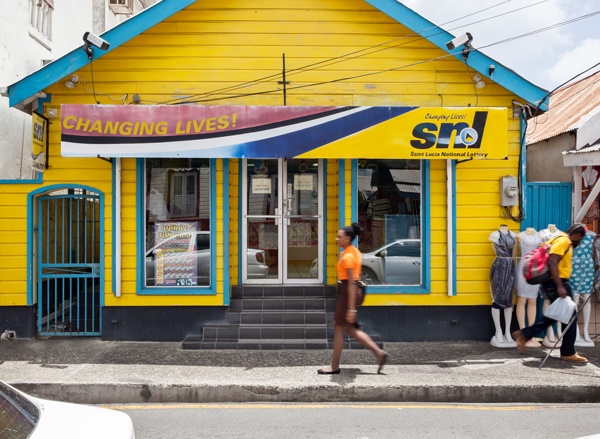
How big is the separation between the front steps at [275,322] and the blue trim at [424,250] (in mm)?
739

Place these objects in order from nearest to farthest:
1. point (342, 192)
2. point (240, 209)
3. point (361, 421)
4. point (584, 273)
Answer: point (361, 421)
point (584, 273)
point (342, 192)
point (240, 209)

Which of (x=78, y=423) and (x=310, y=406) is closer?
(x=78, y=423)

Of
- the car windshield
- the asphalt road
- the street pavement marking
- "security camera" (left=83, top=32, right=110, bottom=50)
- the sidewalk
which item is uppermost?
"security camera" (left=83, top=32, right=110, bottom=50)

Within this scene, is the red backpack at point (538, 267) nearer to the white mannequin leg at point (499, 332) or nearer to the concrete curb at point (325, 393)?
the white mannequin leg at point (499, 332)

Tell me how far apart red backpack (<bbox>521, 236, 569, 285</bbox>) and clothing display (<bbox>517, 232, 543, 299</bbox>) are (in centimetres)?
93

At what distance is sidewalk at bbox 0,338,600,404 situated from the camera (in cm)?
689

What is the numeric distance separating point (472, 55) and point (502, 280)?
3180 millimetres

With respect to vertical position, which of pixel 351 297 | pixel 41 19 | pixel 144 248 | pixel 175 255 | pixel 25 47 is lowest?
pixel 351 297

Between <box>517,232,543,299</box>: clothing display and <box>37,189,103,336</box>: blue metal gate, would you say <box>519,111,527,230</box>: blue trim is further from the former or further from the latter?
<box>37,189,103,336</box>: blue metal gate

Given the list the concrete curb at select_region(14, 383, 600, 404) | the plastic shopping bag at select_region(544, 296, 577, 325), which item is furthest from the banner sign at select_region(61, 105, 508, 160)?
the concrete curb at select_region(14, 383, 600, 404)

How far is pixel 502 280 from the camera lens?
8.79 meters

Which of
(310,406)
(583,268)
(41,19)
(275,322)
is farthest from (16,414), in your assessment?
(41,19)

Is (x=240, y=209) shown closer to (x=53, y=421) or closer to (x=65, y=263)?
(x=65, y=263)

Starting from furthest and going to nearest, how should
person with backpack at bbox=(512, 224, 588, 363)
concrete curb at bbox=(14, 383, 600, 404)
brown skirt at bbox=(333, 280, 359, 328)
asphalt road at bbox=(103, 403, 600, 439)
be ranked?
person with backpack at bbox=(512, 224, 588, 363)
brown skirt at bbox=(333, 280, 359, 328)
concrete curb at bbox=(14, 383, 600, 404)
asphalt road at bbox=(103, 403, 600, 439)
